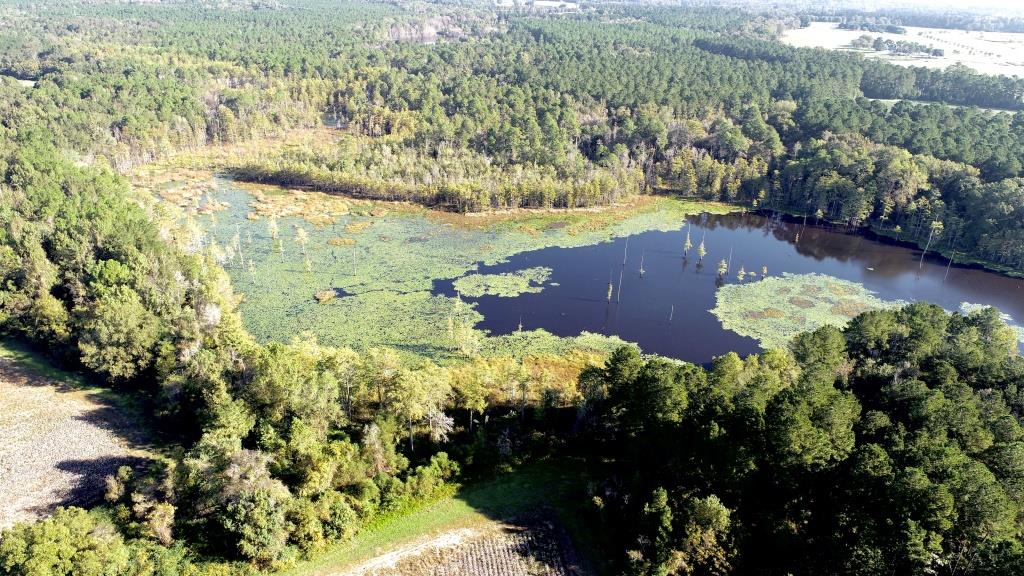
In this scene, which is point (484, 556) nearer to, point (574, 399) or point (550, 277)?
point (574, 399)

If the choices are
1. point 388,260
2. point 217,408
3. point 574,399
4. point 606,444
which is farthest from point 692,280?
point 217,408

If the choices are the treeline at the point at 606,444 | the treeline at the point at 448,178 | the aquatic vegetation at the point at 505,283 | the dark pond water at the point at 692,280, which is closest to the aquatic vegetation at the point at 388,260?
the aquatic vegetation at the point at 505,283

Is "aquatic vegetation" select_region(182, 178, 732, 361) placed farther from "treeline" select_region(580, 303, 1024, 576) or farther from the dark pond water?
"treeline" select_region(580, 303, 1024, 576)

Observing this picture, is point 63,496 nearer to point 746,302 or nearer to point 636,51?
point 746,302

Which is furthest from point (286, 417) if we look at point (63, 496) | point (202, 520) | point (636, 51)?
point (636, 51)

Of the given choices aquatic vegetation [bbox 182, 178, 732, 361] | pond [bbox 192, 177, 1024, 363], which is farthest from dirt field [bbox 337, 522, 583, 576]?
pond [bbox 192, 177, 1024, 363]

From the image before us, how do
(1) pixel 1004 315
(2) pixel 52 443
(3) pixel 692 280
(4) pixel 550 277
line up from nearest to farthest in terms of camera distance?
(2) pixel 52 443 → (1) pixel 1004 315 → (4) pixel 550 277 → (3) pixel 692 280
